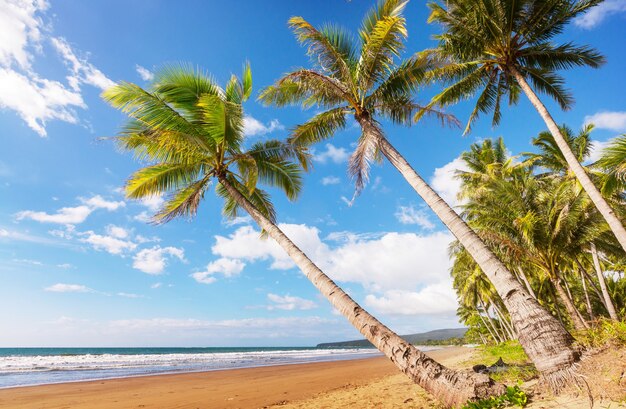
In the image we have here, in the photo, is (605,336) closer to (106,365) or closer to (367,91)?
(367,91)

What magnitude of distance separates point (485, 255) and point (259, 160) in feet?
20.9

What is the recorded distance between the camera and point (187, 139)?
7535 mm

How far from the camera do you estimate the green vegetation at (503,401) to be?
3.74 meters

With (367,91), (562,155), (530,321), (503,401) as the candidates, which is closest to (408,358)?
(503,401)

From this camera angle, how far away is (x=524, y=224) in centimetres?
1232

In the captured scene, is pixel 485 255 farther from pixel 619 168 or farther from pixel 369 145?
pixel 619 168

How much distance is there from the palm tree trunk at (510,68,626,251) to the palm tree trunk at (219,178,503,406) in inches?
224

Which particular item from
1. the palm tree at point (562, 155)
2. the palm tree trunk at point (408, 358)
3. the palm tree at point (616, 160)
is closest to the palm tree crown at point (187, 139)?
the palm tree trunk at point (408, 358)

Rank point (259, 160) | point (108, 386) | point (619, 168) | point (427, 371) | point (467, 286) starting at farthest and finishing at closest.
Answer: point (467, 286) → point (108, 386) → point (259, 160) → point (619, 168) → point (427, 371)

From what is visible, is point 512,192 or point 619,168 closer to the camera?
point 619,168

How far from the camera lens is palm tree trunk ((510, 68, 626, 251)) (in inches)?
286

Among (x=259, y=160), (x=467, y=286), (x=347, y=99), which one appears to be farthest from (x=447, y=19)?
(x=467, y=286)

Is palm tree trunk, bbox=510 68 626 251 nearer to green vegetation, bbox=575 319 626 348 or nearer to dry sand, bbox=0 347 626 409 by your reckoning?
green vegetation, bbox=575 319 626 348

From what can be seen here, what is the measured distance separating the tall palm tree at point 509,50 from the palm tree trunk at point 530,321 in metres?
4.34
